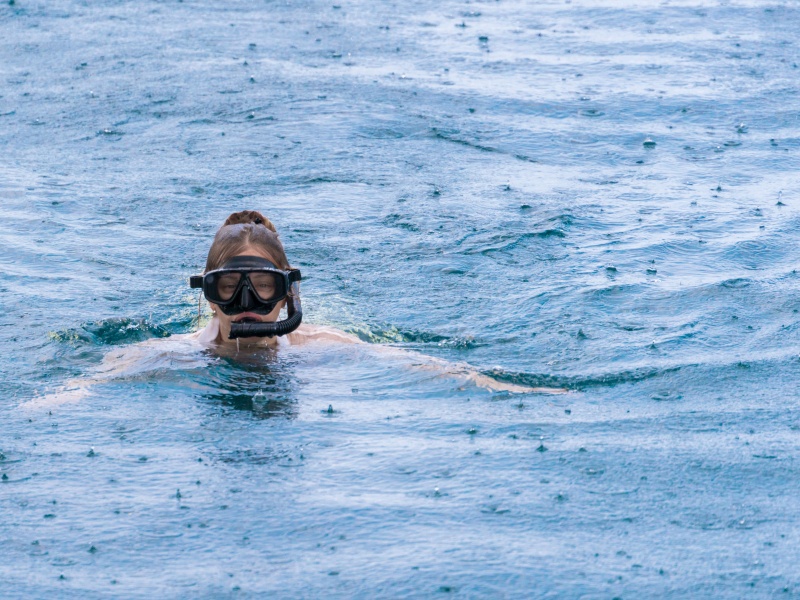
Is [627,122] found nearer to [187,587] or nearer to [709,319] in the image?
[709,319]

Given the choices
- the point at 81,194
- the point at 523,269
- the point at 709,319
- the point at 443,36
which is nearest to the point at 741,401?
the point at 709,319

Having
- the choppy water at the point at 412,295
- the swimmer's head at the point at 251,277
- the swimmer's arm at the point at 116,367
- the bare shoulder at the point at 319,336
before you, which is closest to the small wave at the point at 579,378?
the choppy water at the point at 412,295

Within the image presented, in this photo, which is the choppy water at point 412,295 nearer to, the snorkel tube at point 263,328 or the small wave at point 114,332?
the small wave at point 114,332

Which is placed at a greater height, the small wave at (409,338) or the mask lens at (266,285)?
the mask lens at (266,285)

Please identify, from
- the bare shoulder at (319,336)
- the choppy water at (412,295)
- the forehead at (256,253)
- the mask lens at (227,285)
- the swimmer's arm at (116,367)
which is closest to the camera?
the choppy water at (412,295)

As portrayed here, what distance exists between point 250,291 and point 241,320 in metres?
0.20

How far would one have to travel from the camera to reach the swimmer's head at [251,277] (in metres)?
5.89

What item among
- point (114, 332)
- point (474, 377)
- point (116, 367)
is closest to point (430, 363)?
point (474, 377)

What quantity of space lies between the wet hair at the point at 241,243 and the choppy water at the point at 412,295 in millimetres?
526

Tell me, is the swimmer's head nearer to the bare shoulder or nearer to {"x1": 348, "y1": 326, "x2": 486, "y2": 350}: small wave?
the bare shoulder

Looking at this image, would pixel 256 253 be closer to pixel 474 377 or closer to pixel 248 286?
pixel 248 286

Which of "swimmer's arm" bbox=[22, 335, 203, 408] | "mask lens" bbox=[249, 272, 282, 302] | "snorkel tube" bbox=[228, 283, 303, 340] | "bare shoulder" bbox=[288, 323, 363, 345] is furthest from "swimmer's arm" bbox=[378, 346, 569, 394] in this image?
"swimmer's arm" bbox=[22, 335, 203, 408]

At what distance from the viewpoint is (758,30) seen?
44.6 feet

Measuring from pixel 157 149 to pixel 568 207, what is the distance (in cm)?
357
